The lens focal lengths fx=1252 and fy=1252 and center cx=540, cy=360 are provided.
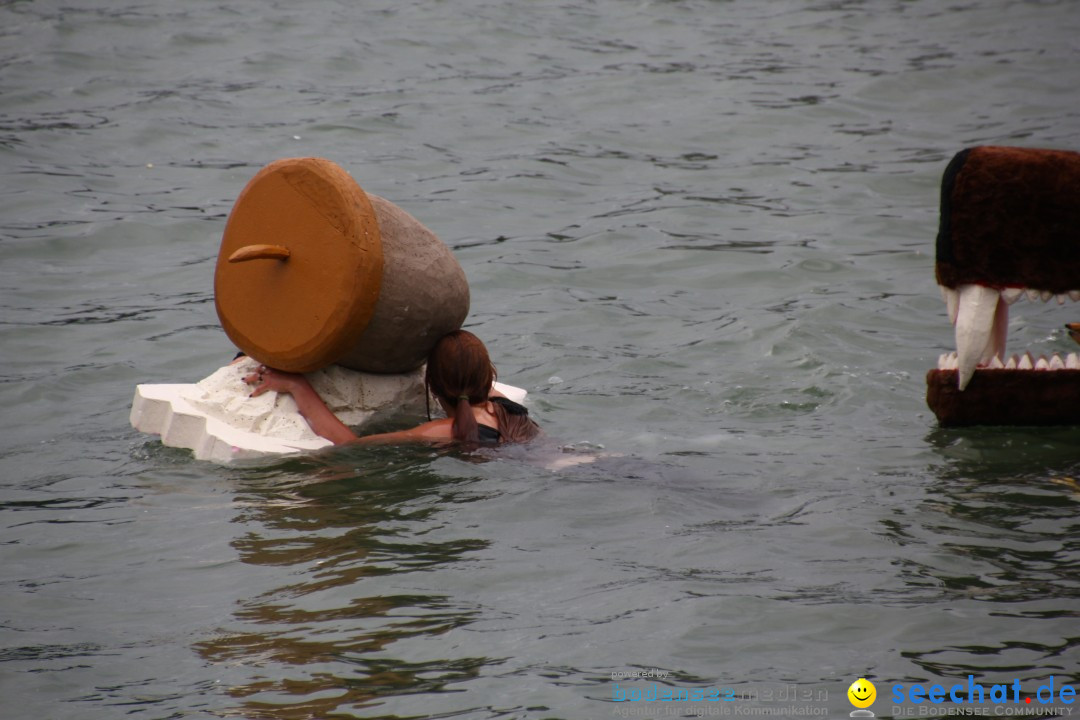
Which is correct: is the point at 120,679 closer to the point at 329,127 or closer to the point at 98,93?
the point at 329,127

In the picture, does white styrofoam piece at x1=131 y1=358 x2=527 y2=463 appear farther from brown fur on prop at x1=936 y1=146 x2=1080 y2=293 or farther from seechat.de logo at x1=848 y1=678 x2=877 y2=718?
seechat.de logo at x1=848 y1=678 x2=877 y2=718

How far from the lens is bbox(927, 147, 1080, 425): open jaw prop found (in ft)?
19.1

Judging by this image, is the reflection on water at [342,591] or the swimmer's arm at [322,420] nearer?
the reflection on water at [342,591]

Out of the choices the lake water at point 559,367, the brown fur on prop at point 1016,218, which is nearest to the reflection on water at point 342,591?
the lake water at point 559,367

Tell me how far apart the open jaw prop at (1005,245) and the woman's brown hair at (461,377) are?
2.26 metres

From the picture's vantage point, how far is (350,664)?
13.4ft

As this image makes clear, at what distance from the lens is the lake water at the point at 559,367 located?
4199 mm

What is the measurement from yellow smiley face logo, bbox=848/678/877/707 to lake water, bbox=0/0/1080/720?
0.10 feet

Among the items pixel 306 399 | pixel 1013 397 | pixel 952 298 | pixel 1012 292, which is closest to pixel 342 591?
pixel 306 399

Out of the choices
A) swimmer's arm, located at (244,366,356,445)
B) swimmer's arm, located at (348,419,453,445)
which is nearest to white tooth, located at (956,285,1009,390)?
swimmer's arm, located at (348,419,453,445)

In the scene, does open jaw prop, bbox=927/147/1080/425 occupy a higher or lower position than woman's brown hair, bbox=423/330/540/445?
higher

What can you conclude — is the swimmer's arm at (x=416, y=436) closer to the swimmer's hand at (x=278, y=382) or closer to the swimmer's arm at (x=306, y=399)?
the swimmer's arm at (x=306, y=399)

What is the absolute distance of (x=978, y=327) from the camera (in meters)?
5.98

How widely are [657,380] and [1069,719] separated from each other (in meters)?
4.30
